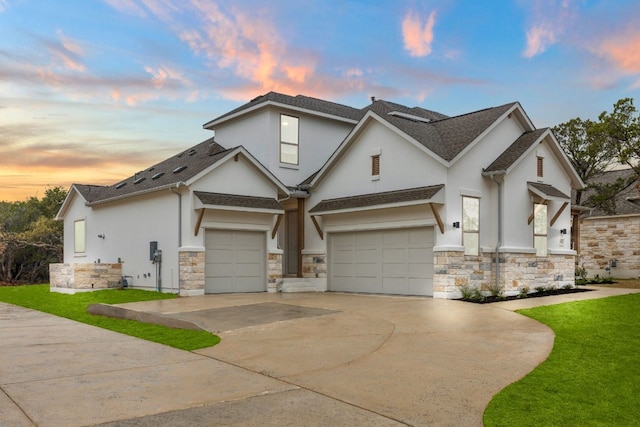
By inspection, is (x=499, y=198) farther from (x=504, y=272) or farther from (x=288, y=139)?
(x=288, y=139)

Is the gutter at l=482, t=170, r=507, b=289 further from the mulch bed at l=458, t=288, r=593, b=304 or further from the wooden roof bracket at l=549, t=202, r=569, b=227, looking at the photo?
the wooden roof bracket at l=549, t=202, r=569, b=227

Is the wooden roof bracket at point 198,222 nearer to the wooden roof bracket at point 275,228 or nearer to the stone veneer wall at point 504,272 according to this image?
the wooden roof bracket at point 275,228

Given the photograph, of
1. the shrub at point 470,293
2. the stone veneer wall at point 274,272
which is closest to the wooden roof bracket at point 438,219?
the shrub at point 470,293

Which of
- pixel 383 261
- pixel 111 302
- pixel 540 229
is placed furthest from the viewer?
pixel 540 229

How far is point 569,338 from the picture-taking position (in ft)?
33.8

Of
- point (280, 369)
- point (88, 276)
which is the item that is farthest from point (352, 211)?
point (280, 369)

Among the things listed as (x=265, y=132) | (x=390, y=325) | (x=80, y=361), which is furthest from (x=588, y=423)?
(x=265, y=132)

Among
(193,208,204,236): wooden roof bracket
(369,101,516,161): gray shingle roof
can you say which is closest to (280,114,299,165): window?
(369,101,516,161): gray shingle roof

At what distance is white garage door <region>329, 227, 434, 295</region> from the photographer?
1859cm

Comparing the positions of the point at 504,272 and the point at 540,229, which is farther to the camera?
the point at 540,229

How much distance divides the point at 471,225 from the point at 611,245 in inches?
565

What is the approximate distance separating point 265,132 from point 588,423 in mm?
18742

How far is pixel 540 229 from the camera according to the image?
20438 mm

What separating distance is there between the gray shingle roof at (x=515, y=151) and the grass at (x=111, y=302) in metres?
11.9
